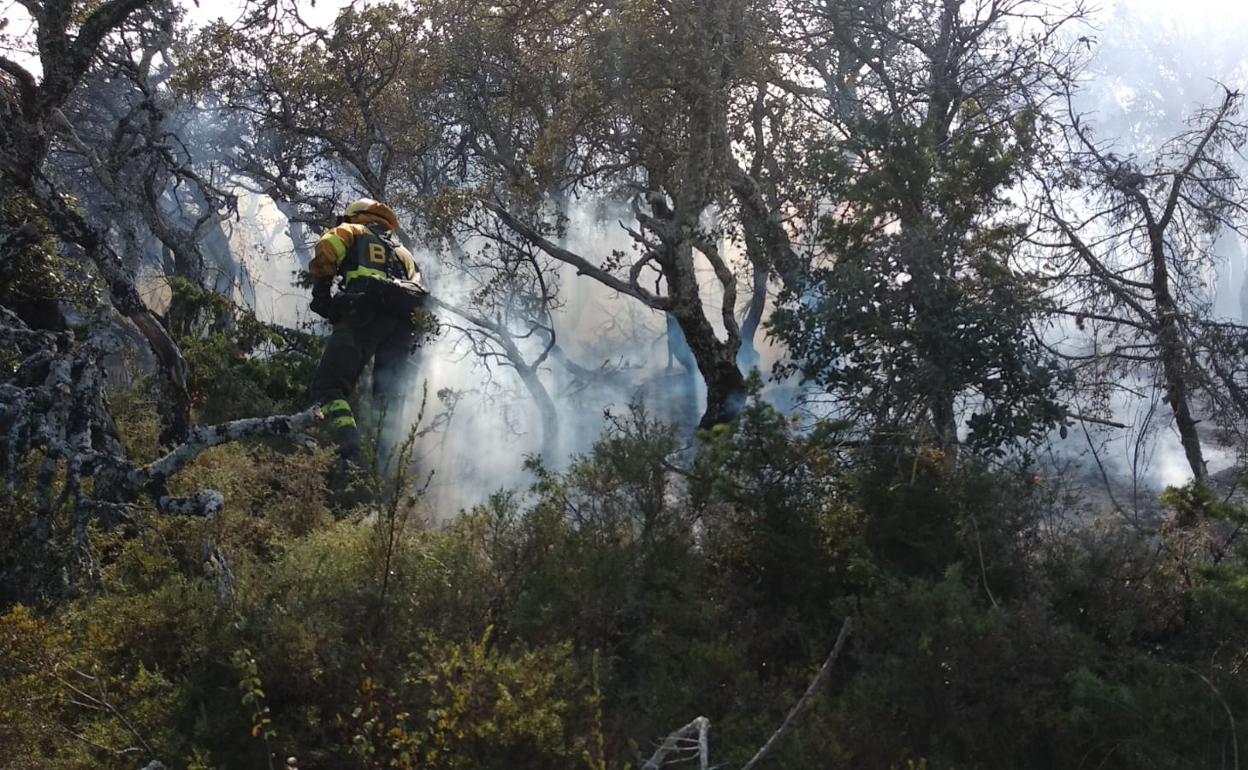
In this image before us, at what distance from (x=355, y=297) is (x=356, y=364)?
0.49m

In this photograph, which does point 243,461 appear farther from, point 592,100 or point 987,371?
point 592,100

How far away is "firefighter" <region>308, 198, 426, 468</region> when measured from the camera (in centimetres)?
717

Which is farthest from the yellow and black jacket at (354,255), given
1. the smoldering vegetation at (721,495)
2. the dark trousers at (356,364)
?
the smoldering vegetation at (721,495)

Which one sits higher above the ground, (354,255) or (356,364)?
(354,255)

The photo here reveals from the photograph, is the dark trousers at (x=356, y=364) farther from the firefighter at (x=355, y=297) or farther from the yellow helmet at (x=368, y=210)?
the yellow helmet at (x=368, y=210)

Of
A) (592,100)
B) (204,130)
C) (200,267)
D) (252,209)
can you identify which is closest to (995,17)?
(592,100)

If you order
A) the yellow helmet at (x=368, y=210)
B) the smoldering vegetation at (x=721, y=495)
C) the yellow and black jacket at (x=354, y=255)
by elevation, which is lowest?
the smoldering vegetation at (x=721, y=495)

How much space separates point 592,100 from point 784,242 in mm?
2401

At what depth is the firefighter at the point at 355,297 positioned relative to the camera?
Answer: 7.17 meters

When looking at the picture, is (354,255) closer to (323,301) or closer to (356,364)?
(323,301)

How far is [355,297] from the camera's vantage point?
24.1 feet

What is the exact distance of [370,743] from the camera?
313cm

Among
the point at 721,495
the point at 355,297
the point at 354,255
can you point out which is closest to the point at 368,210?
the point at 354,255

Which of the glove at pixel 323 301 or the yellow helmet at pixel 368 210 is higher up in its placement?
the yellow helmet at pixel 368 210
